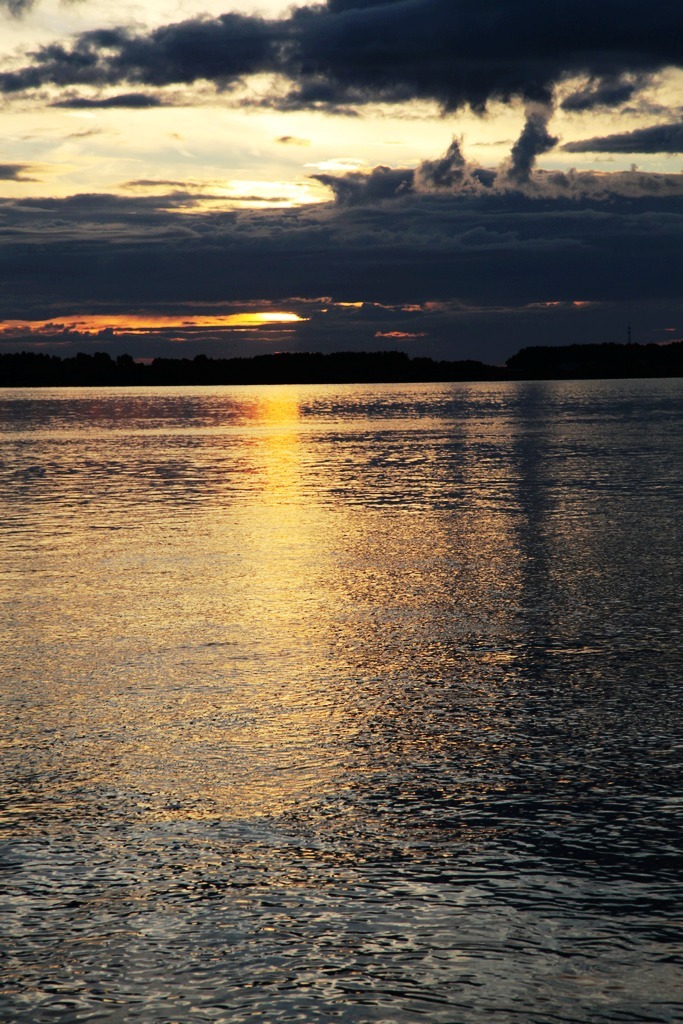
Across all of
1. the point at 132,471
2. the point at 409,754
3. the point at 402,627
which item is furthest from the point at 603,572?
the point at 132,471

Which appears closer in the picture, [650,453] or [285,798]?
[285,798]

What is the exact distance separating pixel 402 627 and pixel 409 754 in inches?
202

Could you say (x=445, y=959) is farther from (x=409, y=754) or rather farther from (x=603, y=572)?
(x=603, y=572)

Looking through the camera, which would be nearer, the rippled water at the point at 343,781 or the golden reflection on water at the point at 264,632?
the rippled water at the point at 343,781

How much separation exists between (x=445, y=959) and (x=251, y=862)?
1.64 meters

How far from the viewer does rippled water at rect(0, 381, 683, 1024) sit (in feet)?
19.4

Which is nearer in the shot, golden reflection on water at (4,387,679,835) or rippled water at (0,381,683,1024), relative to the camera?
rippled water at (0,381,683,1024)

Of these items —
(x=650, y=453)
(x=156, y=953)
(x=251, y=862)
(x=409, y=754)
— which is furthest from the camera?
(x=650, y=453)

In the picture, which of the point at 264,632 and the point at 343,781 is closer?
the point at 343,781

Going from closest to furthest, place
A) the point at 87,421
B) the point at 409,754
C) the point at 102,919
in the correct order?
the point at 102,919 → the point at 409,754 → the point at 87,421

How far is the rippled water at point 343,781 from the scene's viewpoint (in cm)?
590

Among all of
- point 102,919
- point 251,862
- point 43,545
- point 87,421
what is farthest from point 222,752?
point 87,421

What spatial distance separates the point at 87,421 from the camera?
320 ft

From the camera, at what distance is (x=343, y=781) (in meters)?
8.70
